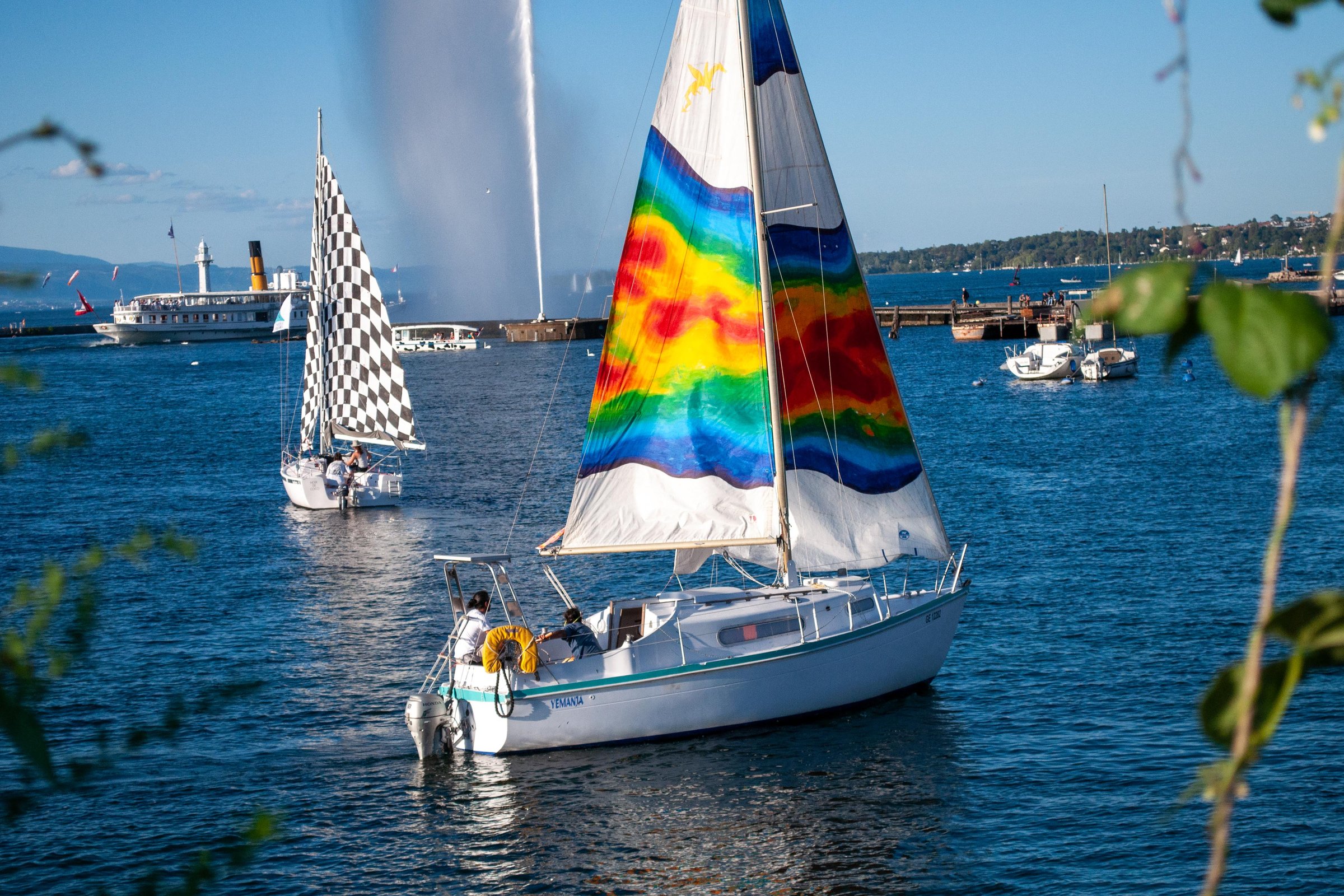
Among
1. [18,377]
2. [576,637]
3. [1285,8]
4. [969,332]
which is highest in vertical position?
[969,332]

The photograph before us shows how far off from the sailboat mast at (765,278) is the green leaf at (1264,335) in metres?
19.4

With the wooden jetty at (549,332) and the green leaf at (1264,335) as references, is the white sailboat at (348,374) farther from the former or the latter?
the wooden jetty at (549,332)

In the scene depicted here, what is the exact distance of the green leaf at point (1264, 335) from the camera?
1.94 metres

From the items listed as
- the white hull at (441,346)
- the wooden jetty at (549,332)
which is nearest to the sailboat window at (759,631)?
the wooden jetty at (549,332)

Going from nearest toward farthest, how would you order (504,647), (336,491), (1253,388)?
(1253,388) < (504,647) < (336,491)

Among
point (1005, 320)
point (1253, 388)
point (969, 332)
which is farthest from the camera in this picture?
point (1005, 320)

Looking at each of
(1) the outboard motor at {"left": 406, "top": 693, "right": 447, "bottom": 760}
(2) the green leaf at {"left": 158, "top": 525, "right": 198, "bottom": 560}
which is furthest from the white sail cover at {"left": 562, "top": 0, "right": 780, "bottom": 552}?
(2) the green leaf at {"left": 158, "top": 525, "right": 198, "bottom": 560}

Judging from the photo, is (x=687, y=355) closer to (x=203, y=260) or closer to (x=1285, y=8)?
(x=1285, y=8)

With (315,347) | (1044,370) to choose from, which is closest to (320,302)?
(315,347)

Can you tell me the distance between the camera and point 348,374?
47125 mm

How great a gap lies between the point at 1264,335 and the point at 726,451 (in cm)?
2017

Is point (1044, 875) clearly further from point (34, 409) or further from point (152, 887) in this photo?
point (34, 409)

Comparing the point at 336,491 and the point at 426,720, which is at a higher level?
the point at 336,491

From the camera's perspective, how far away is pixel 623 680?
21.0m
